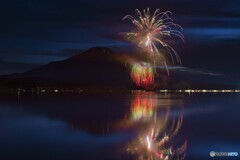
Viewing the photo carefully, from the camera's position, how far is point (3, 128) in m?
31.2

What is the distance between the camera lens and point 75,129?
3200 cm

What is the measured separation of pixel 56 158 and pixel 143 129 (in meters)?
12.4

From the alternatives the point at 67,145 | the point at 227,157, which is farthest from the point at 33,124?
the point at 227,157

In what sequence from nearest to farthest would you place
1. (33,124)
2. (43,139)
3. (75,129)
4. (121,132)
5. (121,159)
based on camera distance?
(121,159) → (43,139) → (121,132) → (75,129) → (33,124)

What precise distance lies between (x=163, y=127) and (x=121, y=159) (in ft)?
44.5

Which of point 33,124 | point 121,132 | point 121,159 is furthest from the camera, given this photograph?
point 33,124

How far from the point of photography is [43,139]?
2598 cm

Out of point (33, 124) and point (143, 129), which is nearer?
point (143, 129)

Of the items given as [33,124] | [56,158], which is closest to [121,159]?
[56,158]

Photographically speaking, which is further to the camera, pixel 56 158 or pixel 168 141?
pixel 168 141

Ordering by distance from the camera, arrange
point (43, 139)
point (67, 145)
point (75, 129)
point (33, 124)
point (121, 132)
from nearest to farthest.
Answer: point (67, 145) → point (43, 139) → point (121, 132) → point (75, 129) → point (33, 124)

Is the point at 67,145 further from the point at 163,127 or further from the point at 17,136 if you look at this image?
the point at 163,127

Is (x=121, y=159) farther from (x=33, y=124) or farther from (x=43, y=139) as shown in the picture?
(x=33, y=124)

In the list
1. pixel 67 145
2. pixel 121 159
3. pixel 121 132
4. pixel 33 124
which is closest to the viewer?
pixel 121 159
